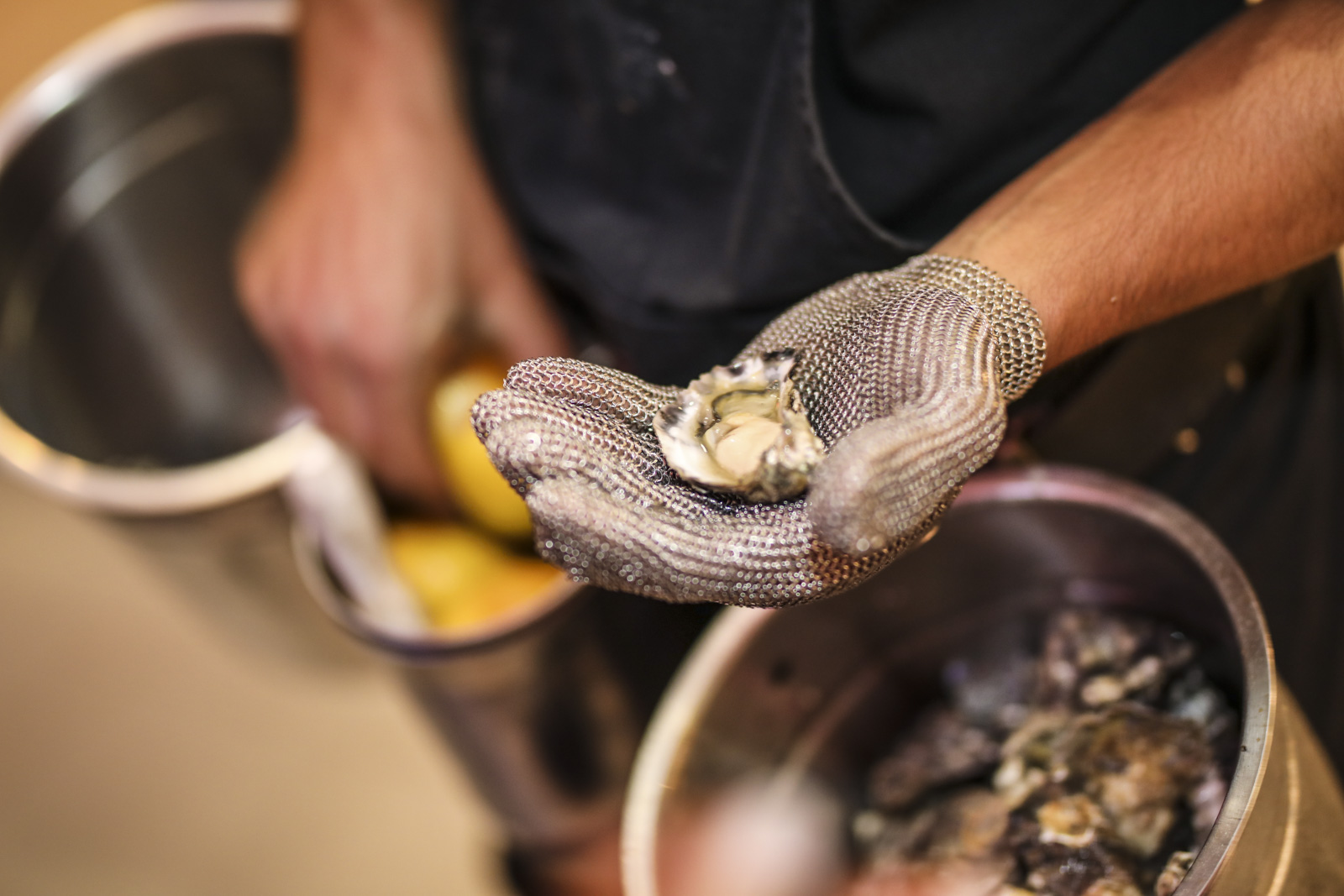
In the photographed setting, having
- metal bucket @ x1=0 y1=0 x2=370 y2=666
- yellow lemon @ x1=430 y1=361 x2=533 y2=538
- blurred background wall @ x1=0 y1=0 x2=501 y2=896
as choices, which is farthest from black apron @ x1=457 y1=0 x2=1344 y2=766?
blurred background wall @ x1=0 y1=0 x2=501 y2=896

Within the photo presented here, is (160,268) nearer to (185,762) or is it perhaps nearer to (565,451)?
(185,762)

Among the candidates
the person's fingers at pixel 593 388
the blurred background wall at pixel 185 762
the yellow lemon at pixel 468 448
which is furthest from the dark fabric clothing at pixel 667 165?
the blurred background wall at pixel 185 762

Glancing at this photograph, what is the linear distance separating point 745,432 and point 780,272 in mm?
269

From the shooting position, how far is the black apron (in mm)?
639

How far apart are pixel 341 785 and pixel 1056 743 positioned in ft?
3.57

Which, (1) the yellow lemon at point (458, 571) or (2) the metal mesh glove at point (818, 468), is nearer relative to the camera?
(2) the metal mesh glove at point (818, 468)

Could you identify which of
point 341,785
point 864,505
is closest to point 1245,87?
point 864,505

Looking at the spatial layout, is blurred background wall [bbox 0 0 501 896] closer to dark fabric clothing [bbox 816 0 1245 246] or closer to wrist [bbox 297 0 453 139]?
wrist [bbox 297 0 453 139]

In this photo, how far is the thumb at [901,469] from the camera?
0.37 meters

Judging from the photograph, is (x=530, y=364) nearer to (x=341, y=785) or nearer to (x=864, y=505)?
(x=864, y=505)

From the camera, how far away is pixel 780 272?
0.67 metres

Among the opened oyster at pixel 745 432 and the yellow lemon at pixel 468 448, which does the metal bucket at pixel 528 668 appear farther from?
the opened oyster at pixel 745 432

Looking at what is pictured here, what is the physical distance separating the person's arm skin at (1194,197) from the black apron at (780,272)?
0.25 ft

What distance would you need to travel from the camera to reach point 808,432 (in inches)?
16.5
